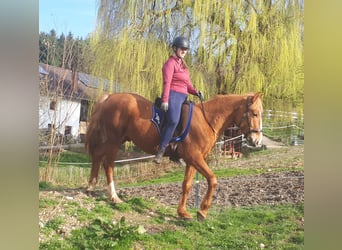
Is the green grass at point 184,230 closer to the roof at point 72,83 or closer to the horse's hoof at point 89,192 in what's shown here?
the horse's hoof at point 89,192

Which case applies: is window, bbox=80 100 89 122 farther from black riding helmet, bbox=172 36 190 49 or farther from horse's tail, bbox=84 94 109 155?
black riding helmet, bbox=172 36 190 49

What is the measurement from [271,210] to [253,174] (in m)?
0.33

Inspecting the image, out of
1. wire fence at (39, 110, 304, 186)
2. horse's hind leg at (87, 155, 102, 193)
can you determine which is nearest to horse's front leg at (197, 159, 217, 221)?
wire fence at (39, 110, 304, 186)

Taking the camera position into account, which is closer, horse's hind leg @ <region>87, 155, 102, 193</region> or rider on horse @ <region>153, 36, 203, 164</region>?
rider on horse @ <region>153, 36, 203, 164</region>

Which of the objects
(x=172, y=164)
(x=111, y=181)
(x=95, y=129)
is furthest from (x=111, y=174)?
(x=172, y=164)

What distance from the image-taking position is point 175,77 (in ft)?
11.5

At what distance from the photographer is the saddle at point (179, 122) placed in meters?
3.49

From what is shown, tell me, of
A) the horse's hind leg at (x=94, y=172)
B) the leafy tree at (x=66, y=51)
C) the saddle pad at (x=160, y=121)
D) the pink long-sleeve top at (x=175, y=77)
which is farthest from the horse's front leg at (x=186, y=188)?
the leafy tree at (x=66, y=51)

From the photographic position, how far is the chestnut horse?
3.51 meters

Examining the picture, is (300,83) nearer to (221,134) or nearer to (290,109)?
(290,109)

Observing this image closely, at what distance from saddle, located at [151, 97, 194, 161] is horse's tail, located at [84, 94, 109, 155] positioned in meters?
0.44

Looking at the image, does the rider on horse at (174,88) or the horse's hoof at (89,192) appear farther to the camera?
the horse's hoof at (89,192)

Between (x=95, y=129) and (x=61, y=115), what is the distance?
0.31 meters
